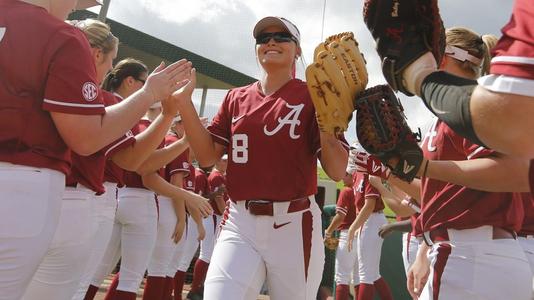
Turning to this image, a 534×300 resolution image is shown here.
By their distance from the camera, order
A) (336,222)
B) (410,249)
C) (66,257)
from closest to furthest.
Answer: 1. (66,257)
2. (410,249)
3. (336,222)

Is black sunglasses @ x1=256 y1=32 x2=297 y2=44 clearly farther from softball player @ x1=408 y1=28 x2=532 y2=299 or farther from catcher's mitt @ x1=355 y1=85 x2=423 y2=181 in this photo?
catcher's mitt @ x1=355 y1=85 x2=423 y2=181

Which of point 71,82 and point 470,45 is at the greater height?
point 470,45

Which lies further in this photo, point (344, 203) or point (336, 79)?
point (344, 203)

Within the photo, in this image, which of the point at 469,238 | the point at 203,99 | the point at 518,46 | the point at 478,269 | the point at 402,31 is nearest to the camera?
the point at 518,46

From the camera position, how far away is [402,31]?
1.62 metres

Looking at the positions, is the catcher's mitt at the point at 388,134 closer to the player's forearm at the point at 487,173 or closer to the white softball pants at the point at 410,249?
the player's forearm at the point at 487,173

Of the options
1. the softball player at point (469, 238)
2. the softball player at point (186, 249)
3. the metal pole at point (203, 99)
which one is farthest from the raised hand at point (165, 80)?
the metal pole at point (203, 99)

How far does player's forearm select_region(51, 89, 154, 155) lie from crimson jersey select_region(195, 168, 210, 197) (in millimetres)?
7223

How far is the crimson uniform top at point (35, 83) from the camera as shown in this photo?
194 cm

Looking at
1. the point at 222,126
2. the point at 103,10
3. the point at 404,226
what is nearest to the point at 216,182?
the point at 103,10

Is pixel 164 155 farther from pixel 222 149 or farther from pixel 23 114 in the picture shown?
pixel 23 114

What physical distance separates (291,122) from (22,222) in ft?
5.40

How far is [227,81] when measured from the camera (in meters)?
18.8

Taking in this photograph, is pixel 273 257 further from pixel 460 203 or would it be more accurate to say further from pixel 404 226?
pixel 404 226
